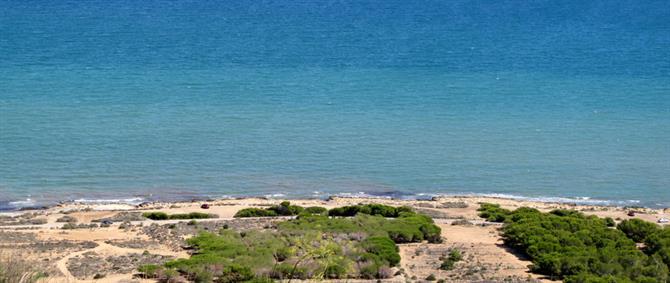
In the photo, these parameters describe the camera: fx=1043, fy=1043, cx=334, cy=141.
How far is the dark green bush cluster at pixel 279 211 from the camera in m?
48.3

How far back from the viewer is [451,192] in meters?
58.6

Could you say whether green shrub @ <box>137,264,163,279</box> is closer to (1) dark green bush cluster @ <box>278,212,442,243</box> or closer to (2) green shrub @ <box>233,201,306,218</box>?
(1) dark green bush cluster @ <box>278,212,442,243</box>

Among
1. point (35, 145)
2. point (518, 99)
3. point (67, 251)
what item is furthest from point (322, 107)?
point (67, 251)

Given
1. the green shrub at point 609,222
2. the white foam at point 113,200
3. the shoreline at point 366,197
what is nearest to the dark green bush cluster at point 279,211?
the shoreline at point 366,197

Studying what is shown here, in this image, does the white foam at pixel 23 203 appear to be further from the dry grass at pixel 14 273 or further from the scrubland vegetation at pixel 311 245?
the dry grass at pixel 14 273

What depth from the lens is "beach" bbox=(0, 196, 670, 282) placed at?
121ft

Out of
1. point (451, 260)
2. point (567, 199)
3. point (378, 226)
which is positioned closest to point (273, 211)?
point (378, 226)

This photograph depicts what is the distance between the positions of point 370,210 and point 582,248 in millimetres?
12089

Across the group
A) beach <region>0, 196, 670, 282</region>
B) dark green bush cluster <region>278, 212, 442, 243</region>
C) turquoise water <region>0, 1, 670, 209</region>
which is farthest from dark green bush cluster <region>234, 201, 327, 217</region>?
turquoise water <region>0, 1, 670, 209</region>

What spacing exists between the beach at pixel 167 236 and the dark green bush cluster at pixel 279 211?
2.64 ft

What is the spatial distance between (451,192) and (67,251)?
83.9 feet

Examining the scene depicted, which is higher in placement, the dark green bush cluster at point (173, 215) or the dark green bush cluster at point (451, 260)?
the dark green bush cluster at point (173, 215)

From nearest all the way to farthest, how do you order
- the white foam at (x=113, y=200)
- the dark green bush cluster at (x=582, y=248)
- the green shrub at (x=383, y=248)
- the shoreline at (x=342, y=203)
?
the dark green bush cluster at (x=582, y=248) → the green shrub at (x=383, y=248) → the shoreline at (x=342, y=203) → the white foam at (x=113, y=200)

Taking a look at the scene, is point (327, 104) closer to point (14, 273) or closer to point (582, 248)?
point (582, 248)
